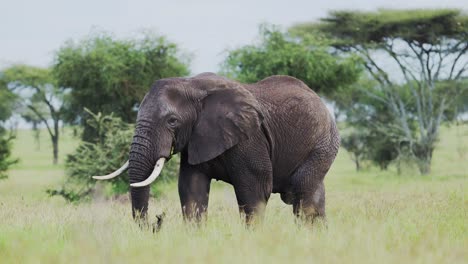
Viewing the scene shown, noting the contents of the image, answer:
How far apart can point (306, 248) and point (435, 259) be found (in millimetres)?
945

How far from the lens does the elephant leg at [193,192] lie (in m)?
8.73

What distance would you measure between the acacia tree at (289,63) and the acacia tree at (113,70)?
3.32m

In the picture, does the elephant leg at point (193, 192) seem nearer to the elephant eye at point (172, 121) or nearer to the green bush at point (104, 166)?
the elephant eye at point (172, 121)

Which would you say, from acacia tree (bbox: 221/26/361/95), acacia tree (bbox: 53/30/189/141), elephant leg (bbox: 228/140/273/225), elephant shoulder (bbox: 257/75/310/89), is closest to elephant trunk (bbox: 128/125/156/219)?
elephant leg (bbox: 228/140/273/225)

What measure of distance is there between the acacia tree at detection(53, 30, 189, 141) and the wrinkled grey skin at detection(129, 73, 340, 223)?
708 inches

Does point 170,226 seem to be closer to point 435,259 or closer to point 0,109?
point 435,259

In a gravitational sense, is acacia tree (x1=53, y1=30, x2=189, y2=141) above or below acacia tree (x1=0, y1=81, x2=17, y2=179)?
above

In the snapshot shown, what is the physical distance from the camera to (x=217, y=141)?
877cm

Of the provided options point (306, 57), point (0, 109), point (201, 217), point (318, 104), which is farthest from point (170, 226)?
point (0, 109)

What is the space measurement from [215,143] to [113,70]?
64.2 ft

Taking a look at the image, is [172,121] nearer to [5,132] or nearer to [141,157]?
[141,157]

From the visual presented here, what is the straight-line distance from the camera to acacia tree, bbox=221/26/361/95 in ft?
103

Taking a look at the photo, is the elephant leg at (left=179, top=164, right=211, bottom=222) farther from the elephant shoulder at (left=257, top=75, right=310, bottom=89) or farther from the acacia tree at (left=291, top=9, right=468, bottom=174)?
the acacia tree at (left=291, top=9, right=468, bottom=174)

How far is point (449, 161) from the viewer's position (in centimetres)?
5009
